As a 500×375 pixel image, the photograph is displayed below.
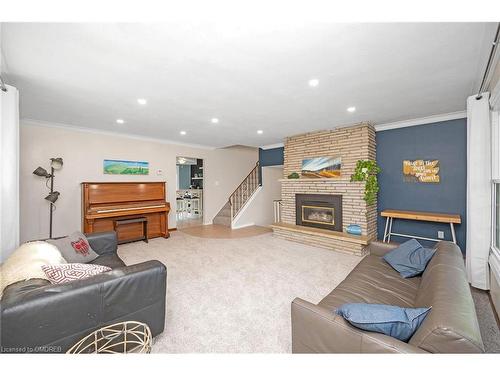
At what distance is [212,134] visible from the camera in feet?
16.6

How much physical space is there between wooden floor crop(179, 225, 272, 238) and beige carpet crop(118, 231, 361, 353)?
0.56 metres

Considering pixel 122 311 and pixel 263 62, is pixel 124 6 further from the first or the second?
pixel 122 311

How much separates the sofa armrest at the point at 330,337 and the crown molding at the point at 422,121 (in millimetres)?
4355

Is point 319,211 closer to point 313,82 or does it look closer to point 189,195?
point 313,82

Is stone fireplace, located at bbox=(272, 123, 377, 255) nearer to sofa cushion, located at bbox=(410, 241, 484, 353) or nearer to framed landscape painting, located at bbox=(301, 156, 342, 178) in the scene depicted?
framed landscape painting, located at bbox=(301, 156, 342, 178)

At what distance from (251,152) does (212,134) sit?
3.40m

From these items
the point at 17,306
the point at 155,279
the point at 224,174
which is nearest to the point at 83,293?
the point at 17,306

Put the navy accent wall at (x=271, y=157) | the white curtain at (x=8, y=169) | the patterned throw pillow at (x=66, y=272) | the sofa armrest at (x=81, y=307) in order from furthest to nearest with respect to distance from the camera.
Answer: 1. the navy accent wall at (x=271, y=157)
2. the white curtain at (x=8, y=169)
3. the patterned throw pillow at (x=66, y=272)
4. the sofa armrest at (x=81, y=307)

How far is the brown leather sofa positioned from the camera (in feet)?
2.90

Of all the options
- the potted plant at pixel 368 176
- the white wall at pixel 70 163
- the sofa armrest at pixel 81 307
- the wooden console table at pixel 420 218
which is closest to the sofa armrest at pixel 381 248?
the wooden console table at pixel 420 218

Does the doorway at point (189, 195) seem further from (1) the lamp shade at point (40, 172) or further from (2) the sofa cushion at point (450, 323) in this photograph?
(2) the sofa cushion at point (450, 323)

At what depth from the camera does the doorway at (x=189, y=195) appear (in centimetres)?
790

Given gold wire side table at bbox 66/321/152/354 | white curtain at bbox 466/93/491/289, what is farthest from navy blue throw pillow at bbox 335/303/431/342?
white curtain at bbox 466/93/491/289

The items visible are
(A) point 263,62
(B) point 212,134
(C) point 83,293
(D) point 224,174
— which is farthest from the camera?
(D) point 224,174
